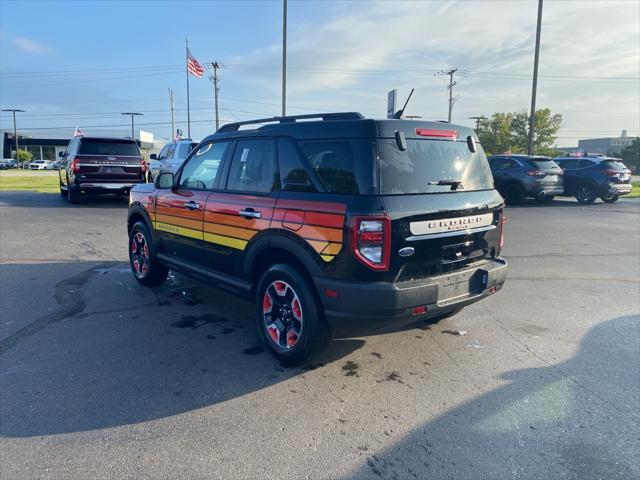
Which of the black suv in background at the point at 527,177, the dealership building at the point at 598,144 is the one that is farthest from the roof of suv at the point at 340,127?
the dealership building at the point at 598,144

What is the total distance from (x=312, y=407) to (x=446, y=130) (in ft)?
8.00

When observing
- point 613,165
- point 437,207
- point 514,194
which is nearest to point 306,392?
point 437,207

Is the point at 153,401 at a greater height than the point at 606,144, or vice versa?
the point at 606,144

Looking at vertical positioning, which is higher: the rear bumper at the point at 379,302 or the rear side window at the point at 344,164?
the rear side window at the point at 344,164

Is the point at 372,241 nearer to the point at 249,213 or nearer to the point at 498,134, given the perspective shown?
the point at 249,213

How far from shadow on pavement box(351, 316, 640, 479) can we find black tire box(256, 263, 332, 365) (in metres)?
1.02

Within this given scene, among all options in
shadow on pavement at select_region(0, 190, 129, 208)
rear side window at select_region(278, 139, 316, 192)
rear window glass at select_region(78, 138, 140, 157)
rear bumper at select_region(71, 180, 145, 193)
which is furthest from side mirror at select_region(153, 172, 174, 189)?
shadow on pavement at select_region(0, 190, 129, 208)

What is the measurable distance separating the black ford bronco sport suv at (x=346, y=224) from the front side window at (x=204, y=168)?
31 mm

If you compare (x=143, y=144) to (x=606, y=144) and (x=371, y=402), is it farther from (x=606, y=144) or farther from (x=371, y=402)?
(x=606, y=144)

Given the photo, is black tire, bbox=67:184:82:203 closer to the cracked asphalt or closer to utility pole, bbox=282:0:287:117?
the cracked asphalt

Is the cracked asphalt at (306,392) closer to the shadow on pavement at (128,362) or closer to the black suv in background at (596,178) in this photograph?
the shadow on pavement at (128,362)

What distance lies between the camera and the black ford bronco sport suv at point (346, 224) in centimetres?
325

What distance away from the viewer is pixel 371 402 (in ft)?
10.9

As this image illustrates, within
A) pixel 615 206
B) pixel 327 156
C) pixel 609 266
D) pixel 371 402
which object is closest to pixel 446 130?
pixel 327 156
